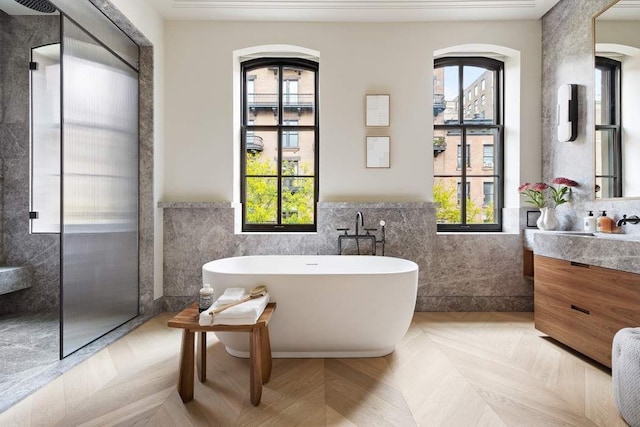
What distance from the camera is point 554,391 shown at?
73.0 inches

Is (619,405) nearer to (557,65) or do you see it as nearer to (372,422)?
(372,422)

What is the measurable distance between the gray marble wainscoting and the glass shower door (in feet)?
1.29

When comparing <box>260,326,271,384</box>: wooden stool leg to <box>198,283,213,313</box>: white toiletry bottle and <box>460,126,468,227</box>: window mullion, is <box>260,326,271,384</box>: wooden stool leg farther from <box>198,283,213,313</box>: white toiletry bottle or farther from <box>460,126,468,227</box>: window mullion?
<box>460,126,468,227</box>: window mullion

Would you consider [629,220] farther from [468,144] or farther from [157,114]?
[157,114]

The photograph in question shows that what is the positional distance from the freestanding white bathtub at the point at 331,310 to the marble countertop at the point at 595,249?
42.9 inches

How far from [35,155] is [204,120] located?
156cm

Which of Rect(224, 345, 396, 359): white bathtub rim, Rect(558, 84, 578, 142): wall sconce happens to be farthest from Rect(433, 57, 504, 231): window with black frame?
Rect(224, 345, 396, 359): white bathtub rim

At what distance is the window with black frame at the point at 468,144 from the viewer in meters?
3.51

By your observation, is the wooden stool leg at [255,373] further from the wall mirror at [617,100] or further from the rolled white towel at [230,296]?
the wall mirror at [617,100]

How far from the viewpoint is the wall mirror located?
234 centimetres

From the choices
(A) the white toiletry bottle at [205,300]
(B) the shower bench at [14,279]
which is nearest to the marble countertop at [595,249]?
(A) the white toiletry bottle at [205,300]

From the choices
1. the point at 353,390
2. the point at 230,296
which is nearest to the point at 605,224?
the point at 353,390

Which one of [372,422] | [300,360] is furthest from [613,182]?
[300,360]

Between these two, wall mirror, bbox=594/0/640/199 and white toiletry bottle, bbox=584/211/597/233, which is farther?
white toiletry bottle, bbox=584/211/597/233
